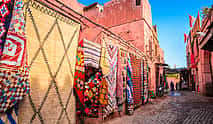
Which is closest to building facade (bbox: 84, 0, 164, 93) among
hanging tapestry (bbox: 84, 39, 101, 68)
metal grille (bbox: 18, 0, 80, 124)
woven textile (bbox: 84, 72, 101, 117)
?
hanging tapestry (bbox: 84, 39, 101, 68)

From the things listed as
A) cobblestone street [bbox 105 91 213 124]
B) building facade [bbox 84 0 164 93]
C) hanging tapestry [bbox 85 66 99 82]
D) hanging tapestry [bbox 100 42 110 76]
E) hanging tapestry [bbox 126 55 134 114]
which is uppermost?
building facade [bbox 84 0 164 93]

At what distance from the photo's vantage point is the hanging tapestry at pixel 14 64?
1.76 m

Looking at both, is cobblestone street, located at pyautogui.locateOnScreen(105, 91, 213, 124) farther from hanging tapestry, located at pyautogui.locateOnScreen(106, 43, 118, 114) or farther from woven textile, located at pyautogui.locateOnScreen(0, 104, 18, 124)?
woven textile, located at pyautogui.locateOnScreen(0, 104, 18, 124)

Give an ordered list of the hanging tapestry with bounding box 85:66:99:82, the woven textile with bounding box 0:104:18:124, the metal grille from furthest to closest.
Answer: the hanging tapestry with bounding box 85:66:99:82 < the metal grille < the woven textile with bounding box 0:104:18:124

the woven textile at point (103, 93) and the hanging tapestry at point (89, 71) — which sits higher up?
the hanging tapestry at point (89, 71)

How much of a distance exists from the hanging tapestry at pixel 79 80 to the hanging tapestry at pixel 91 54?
118 mm

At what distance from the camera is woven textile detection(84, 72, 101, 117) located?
332 cm

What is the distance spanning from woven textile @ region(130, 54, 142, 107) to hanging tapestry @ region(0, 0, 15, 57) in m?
5.05

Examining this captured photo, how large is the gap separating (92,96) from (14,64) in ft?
6.46

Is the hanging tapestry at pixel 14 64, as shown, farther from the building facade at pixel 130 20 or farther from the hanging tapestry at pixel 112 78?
the building facade at pixel 130 20

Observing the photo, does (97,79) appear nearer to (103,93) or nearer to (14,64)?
(103,93)

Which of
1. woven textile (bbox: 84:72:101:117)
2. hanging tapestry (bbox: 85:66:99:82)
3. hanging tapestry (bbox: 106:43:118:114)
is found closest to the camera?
woven textile (bbox: 84:72:101:117)

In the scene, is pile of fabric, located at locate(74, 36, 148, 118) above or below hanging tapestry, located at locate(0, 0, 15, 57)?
below

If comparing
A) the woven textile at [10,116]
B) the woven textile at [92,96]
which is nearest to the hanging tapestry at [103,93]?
the woven textile at [92,96]
